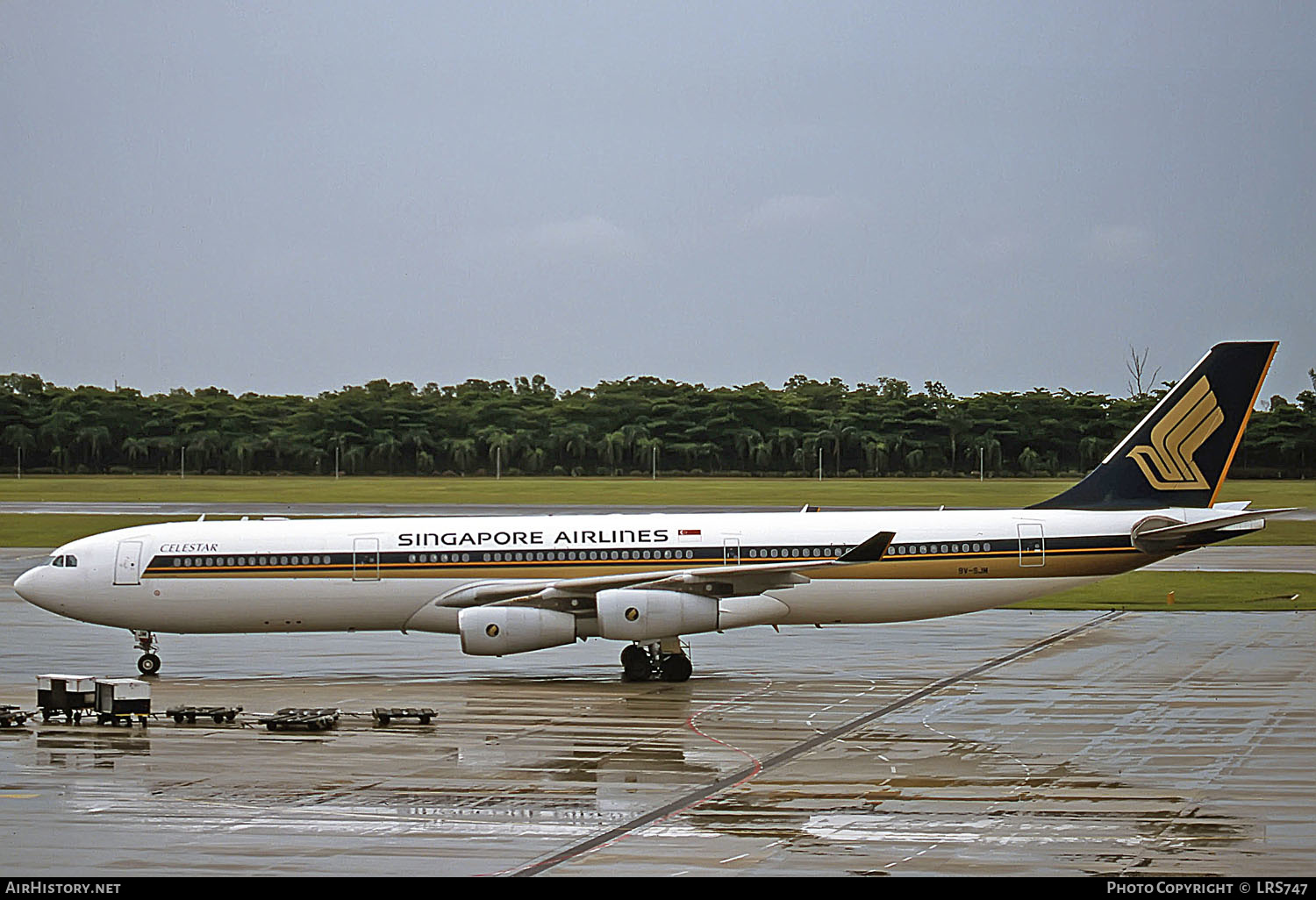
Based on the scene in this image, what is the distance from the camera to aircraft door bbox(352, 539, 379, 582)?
30336 mm

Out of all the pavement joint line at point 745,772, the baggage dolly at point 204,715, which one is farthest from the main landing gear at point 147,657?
the pavement joint line at point 745,772

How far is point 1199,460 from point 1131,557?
2.81 m

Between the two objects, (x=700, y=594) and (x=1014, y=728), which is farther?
(x=700, y=594)

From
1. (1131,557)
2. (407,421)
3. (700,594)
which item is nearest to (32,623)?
(700,594)

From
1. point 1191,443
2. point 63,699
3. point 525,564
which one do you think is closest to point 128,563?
point 63,699

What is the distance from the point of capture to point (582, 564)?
3042cm

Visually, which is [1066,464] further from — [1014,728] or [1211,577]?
[1014,728]

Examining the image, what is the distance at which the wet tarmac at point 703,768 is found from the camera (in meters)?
15.3

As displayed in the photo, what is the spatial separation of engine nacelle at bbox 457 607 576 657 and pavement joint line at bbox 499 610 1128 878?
6.54 meters

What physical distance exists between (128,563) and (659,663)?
10997mm

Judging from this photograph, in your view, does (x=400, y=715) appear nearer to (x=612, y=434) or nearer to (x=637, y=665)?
(x=637, y=665)

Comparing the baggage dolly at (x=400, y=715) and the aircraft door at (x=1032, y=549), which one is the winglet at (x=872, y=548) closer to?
the aircraft door at (x=1032, y=549)

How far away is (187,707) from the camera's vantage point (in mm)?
25422

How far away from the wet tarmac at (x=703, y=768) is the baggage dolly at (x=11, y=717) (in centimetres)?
26
